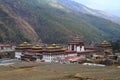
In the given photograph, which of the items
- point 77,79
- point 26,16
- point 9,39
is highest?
point 26,16

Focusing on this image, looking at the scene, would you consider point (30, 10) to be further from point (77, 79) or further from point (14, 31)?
point (77, 79)

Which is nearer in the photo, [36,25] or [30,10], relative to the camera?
[36,25]

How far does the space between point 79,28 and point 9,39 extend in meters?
56.9

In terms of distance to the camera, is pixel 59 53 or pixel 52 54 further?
pixel 59 53

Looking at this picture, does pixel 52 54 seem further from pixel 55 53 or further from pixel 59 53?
pixel 59 53

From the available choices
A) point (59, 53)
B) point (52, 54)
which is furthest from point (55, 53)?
point (59, 53)

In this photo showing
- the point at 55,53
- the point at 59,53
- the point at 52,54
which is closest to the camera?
the point at 52,54

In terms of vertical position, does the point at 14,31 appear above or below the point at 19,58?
above

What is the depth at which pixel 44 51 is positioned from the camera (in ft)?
231

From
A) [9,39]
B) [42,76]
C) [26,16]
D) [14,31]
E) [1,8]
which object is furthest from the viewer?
[26,16]

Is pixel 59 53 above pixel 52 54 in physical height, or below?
above

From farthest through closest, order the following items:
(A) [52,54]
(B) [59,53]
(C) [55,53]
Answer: (B) [59,53] < (C) [55,53] < (A) [52,54]

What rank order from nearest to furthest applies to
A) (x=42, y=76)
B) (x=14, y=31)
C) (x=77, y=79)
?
(x=77, y=79) < (x=42, y=76) < (x=14, y=31)

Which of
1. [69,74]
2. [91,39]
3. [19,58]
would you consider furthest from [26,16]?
[69,74]
